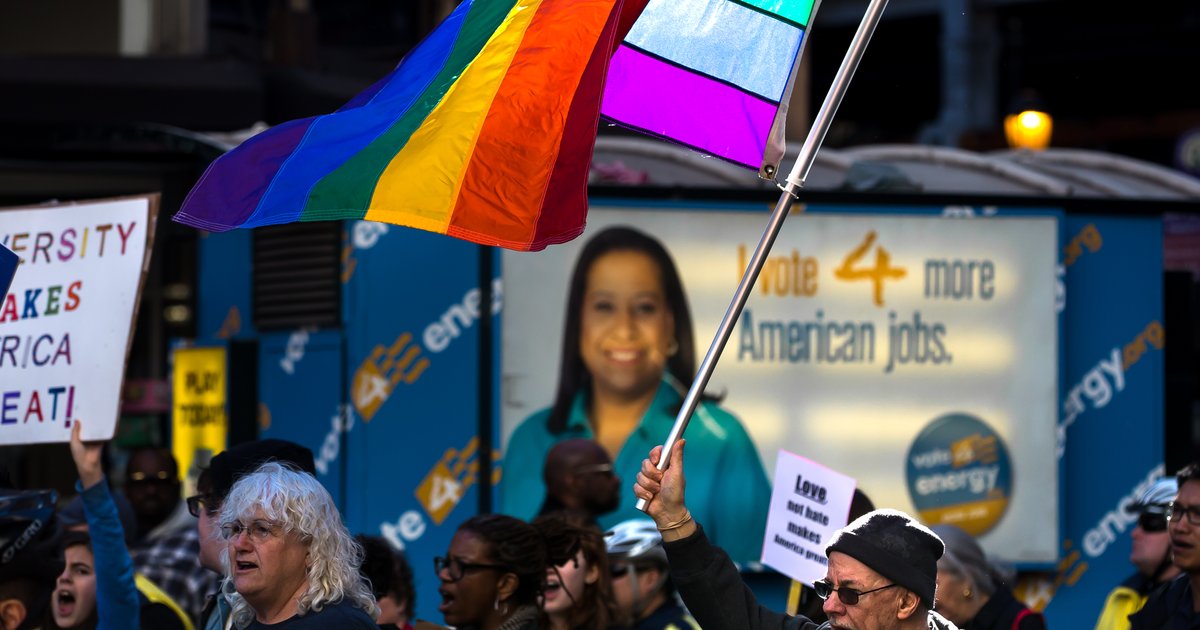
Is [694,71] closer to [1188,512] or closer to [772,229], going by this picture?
[772,229]

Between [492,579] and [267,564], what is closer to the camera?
[267,564]

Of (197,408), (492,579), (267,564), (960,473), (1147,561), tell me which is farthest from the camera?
(197,408)

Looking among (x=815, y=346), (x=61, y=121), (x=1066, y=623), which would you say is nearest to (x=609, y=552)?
(x=815, y=346)

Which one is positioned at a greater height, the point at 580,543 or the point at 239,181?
the point at 239,181

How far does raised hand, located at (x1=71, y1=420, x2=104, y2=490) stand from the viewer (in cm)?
551

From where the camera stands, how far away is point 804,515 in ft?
20.9

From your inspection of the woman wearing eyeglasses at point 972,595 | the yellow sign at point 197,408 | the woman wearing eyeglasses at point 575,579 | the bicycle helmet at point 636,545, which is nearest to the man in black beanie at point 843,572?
the woman wearing eyeglasses at point 575,579

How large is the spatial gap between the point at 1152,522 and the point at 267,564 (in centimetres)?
400

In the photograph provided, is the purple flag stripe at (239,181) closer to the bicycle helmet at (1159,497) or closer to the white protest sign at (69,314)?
the white protest sign at (69,314)

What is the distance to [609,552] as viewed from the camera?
7.25m

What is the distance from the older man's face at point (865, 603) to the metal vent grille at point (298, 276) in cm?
561

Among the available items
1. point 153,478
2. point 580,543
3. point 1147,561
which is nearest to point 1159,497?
point 1147,561

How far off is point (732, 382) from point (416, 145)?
4.62 m

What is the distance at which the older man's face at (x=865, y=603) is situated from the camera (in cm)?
436
